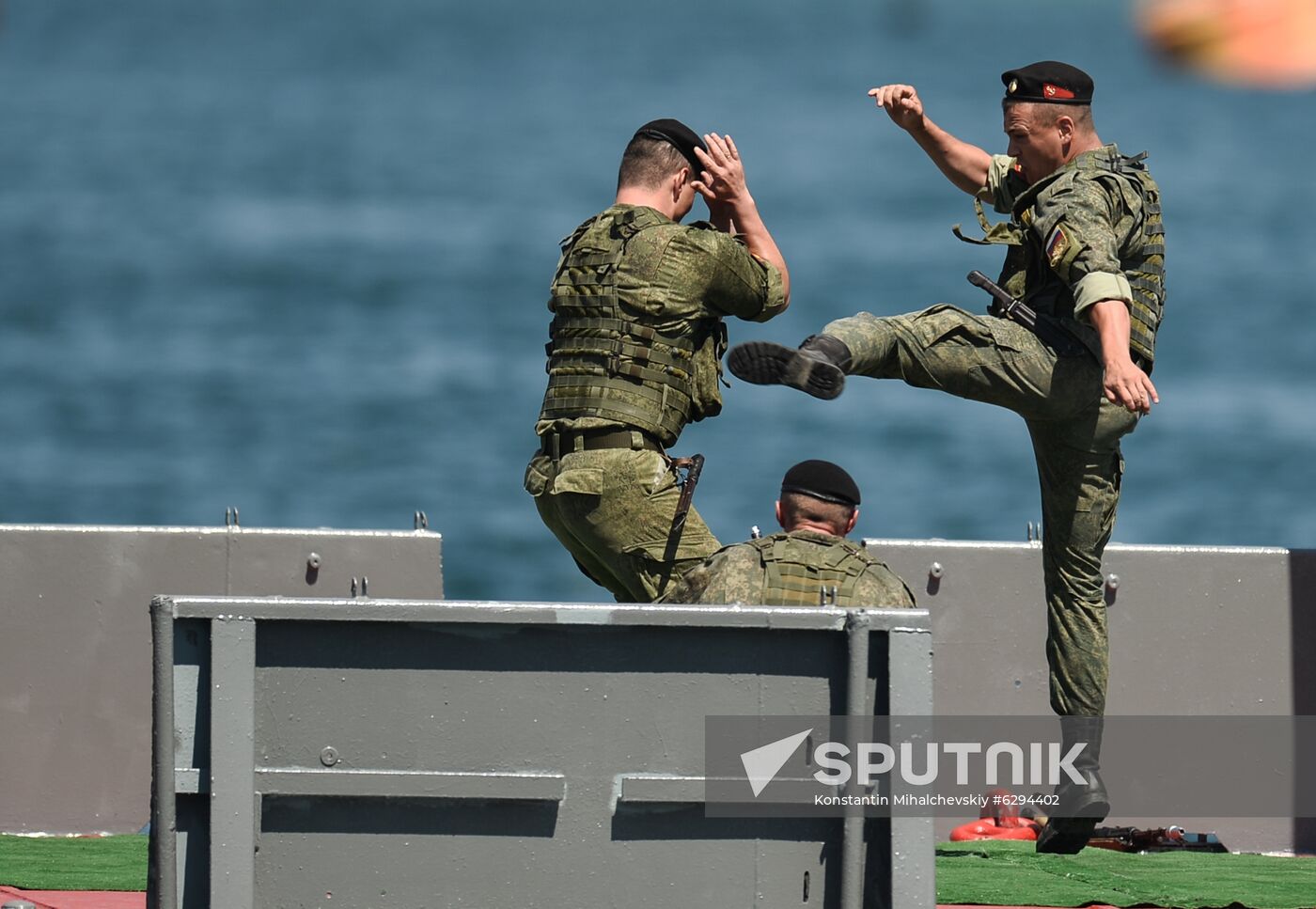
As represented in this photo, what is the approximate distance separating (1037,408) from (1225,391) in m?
53.2

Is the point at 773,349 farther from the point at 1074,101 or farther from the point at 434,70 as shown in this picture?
the point at 434,70

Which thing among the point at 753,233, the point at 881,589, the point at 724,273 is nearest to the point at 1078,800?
the point at 881,589

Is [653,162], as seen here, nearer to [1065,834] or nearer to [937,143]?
[937,143]

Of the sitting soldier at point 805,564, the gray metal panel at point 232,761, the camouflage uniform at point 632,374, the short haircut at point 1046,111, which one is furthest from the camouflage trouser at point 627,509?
the gray metal panel at point 232,761

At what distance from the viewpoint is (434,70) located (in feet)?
461

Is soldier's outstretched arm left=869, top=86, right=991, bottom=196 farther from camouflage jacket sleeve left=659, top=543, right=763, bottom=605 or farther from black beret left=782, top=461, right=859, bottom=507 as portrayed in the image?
Result: camouflage jacket sleeve left=659, top=543, right=763, bottom=605

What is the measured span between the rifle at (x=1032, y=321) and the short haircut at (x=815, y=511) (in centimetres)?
87

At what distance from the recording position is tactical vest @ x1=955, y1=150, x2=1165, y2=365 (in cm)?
811

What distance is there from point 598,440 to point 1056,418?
1544 millimetres

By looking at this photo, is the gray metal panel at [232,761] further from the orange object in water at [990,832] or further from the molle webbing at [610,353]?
the orange object in water at [990,832]

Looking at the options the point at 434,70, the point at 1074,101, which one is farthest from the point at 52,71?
the point at 1074,101

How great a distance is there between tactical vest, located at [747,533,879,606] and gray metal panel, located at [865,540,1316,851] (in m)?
2.60

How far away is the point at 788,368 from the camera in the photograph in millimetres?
7508

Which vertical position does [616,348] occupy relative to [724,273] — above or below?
below
